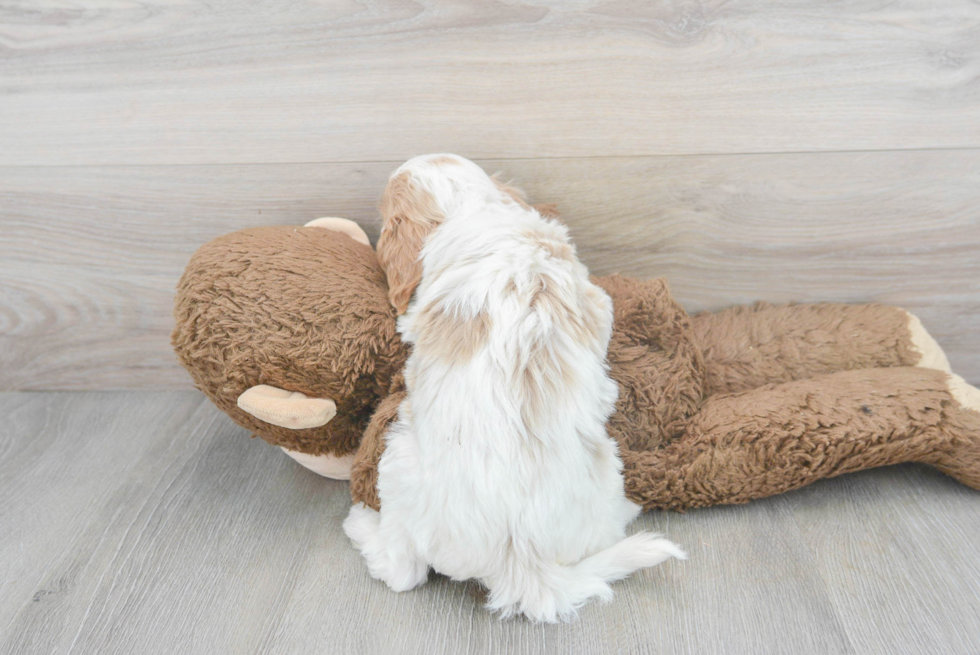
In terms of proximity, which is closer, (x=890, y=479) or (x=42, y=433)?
(x=890, y=479)

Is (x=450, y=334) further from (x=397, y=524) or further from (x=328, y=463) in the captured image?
(x=328, y=463)

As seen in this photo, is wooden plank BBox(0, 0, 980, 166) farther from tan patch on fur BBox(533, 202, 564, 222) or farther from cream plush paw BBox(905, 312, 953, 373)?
cream plush paw BBox(905, 312, 953, 373)

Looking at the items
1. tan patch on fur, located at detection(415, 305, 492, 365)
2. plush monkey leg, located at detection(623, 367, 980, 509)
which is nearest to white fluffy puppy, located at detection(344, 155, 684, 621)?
tan patch on fur, located at detection(415, 305, 492, 365)

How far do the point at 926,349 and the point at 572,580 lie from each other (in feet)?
2.29

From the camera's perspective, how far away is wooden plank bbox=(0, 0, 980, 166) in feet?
3.31

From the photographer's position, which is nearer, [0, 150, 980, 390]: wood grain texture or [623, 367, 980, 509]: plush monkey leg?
[623, 367, 980, 509]: plush monkey leg

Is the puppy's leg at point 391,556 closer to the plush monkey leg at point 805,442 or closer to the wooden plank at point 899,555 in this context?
the plush monkey leg at point 805,442

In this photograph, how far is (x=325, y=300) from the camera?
91 cm

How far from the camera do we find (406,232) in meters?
0.89

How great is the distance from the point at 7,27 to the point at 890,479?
154 cm

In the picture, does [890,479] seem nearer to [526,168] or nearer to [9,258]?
[526,168]

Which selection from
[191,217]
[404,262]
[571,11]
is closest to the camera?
[404,262]

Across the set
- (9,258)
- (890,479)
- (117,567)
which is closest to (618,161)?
(890,479)

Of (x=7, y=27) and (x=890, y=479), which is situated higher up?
(x=7, y=27)
